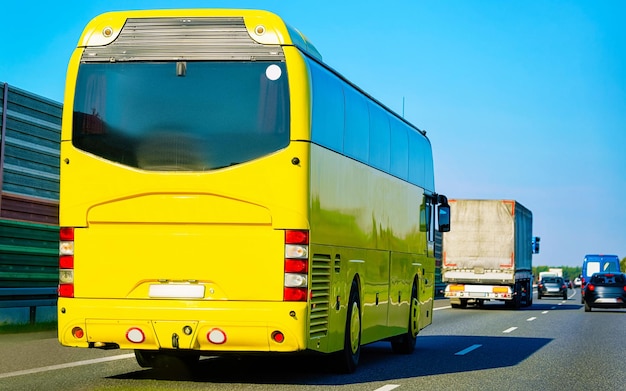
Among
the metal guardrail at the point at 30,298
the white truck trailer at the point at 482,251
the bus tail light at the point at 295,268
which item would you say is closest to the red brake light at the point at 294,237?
the bus tail light at the point at 295,268

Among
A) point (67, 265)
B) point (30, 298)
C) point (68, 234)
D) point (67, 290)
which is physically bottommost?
point (30, 298)

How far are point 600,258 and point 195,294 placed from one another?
74.7m

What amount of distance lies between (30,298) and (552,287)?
154ft

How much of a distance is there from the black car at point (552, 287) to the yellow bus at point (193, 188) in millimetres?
51769

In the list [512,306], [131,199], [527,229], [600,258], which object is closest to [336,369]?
[131,199]

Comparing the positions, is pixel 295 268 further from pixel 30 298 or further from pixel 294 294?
pixel 30 298

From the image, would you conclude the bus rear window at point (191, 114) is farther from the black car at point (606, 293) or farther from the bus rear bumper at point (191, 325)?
the black car at point (606, 293)

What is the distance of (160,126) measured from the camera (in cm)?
1045

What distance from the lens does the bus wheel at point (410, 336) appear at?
642 inches

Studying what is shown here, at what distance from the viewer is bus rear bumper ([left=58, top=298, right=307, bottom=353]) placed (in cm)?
1011

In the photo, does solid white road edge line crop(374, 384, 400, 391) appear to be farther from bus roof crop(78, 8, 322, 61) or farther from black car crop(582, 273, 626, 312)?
black car crop(582, 273, 626, 312)

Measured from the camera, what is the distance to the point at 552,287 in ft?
201

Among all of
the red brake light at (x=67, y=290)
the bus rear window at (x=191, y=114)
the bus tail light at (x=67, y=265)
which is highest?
the bus rear window at (x=191, y=114)

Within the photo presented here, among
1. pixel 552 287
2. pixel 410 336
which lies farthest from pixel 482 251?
pixel 552 287
